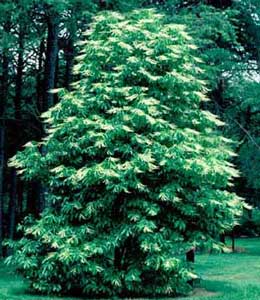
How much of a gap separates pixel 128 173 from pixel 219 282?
17.9 ft

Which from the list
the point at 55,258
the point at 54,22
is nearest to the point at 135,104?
the point at 55,258

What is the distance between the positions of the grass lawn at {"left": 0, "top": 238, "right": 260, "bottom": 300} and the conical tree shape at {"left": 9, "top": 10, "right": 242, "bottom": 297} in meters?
0.62

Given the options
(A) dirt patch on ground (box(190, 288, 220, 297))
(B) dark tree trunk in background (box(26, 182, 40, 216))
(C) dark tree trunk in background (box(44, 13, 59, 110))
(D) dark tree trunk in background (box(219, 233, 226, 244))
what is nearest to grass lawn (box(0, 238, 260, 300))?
(A) dirt patch on ground (box(190, 288, 220, 297))

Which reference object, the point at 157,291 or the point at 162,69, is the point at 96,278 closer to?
the point at 157,291

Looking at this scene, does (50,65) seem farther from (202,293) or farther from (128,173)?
(202,293)

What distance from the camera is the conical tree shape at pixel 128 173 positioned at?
40.9 feet

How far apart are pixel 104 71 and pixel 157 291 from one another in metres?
4.89

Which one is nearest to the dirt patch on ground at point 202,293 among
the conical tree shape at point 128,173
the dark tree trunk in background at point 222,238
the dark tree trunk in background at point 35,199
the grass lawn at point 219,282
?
the grass lawn at point 219,282

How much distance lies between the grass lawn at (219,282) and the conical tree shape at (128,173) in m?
0.62

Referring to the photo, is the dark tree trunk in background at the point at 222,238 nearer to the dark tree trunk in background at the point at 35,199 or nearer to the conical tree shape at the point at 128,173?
the conical tree shape at the point at 128,173

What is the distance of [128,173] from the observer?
1236 cm

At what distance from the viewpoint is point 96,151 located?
42.3 feet

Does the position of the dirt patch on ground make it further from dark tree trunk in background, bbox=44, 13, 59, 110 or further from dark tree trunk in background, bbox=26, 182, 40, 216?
dark tree trunk in background, bbox=26, 182, 40, 216

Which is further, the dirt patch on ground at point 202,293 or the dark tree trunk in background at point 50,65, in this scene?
the dark tree trunk in background at point 50,65
